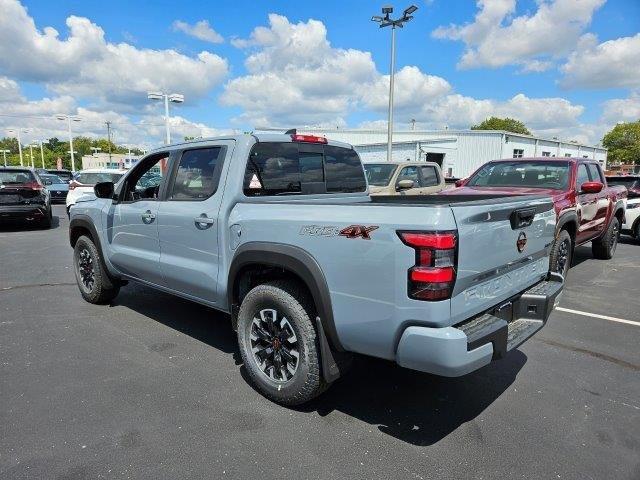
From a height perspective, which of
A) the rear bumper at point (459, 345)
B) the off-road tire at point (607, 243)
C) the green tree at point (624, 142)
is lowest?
the off-road tire at point (607, 243)

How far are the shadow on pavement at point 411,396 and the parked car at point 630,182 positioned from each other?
854 cm

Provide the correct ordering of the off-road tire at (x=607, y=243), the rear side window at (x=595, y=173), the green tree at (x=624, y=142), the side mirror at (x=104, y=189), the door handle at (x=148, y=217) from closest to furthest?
the door handle at (x=148, y=217)
the side mirror at (x=104, y=189)
the rear side window at (x=595, y=173)
the off-road tire at (x=607, y=243)
the green tree at (x=624, y=142)

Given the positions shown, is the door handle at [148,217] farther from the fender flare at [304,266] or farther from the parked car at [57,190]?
the parked car at [57,190]

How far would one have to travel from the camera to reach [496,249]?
2.72m

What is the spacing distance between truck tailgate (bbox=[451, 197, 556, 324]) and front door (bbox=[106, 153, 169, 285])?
2.82 m

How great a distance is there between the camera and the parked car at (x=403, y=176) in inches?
396

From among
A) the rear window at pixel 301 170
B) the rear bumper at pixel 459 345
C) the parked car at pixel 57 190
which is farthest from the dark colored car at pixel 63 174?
the rear bumper at pixel 459 345

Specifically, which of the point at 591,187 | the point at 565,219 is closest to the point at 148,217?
the point at 565,219

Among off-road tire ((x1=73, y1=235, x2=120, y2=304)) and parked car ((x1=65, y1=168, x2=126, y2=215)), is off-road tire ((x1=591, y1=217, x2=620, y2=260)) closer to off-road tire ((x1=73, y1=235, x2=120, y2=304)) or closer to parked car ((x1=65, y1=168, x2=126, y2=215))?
off-road tire ((x1=73, y1=235, x2=120, y2=304))

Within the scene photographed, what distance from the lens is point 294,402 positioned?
3.08 metres

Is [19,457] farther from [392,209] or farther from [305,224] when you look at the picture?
[392,209]

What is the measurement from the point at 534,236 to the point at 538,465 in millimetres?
1468

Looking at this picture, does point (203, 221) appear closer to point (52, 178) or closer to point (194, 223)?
point (194, 223)

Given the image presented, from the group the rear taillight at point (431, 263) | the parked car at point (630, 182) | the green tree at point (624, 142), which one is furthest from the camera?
the green tree at point (624, 142)
